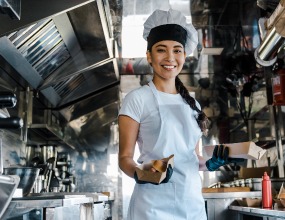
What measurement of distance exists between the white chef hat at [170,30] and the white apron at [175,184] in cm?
20

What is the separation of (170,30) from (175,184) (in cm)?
55

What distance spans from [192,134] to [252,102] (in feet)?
13.0

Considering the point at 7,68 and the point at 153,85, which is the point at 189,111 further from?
the point at 7,68

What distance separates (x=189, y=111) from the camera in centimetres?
162

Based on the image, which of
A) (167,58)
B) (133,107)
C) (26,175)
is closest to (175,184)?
(133,107)

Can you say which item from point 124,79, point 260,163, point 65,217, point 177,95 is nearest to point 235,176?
point 260,163

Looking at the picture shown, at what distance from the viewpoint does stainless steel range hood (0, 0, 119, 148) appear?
331 cm

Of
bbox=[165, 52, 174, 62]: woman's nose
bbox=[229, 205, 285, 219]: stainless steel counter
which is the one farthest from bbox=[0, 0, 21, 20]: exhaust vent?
bbox=[229, 205, 285, 219]: stainless steel counter

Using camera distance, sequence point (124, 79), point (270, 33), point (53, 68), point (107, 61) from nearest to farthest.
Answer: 1. point (270, 33)
2. point (53, 68)
3. point (107, 61)
4. point (124, 79)

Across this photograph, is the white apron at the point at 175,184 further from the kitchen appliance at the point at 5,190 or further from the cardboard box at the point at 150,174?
the kitchen appliance at the point at 5,190

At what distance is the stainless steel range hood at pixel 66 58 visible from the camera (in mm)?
3309

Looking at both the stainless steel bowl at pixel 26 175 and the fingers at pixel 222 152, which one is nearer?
the fingers at pixel 222 152

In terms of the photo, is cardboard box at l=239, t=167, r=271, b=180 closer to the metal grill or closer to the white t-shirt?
the metal grill

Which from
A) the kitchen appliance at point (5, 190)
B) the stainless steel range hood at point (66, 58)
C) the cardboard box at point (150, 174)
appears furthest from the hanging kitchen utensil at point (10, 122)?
the stainless steel range hood at point (66, 58)
